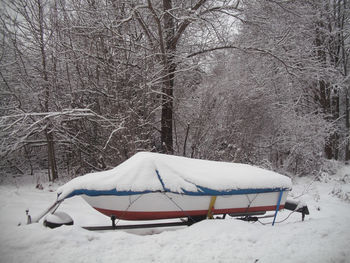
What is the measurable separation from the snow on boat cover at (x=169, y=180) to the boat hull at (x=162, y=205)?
162 mm

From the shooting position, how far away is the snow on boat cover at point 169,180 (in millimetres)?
3373

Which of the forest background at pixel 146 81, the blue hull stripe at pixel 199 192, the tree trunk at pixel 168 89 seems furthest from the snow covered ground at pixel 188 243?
the tree trunk at pixel 168 89

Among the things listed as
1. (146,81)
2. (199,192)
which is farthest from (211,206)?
(146,81)

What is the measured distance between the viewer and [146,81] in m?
6.70

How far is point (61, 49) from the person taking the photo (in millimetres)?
7262

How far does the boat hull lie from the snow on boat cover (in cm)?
16

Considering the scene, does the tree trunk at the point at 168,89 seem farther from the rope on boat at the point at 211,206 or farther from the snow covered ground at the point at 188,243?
the snow covered ground at the point at 188,243

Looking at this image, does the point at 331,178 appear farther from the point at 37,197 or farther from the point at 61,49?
the point at 61,49

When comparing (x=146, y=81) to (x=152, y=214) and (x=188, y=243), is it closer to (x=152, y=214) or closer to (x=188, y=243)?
(x=152, y=214)

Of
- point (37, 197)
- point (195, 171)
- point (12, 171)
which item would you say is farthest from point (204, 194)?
point (12, 171)

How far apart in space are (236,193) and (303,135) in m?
7.55

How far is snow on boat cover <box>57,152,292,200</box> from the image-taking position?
337cm

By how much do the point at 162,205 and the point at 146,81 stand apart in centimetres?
408

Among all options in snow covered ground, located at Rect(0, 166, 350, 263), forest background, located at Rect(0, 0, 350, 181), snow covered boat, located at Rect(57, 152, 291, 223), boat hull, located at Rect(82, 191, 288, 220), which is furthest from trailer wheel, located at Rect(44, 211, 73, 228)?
forest background, located at Rect(0, 0, 350, 181)
